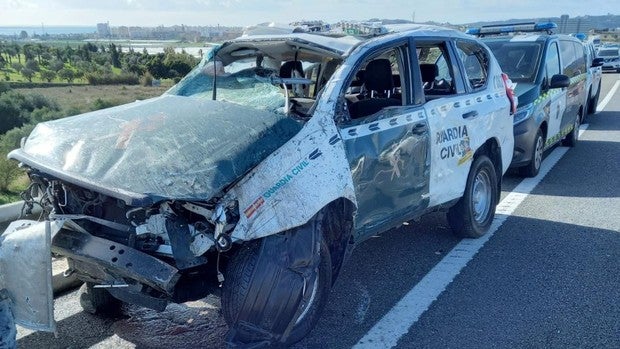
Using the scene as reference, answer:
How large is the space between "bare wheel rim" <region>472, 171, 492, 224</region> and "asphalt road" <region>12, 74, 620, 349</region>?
0.26 meters

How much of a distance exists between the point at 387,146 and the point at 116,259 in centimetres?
210

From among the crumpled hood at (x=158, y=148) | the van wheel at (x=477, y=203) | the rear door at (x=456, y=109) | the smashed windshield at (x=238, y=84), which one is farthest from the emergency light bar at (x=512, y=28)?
the crumpled hood at (x=158, y=148)

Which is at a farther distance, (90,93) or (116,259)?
(90,93)

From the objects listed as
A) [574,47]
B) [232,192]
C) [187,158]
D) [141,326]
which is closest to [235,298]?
[232,192]

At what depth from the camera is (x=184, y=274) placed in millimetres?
3545

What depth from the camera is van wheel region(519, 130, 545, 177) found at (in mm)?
8414

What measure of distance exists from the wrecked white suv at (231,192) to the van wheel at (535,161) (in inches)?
161

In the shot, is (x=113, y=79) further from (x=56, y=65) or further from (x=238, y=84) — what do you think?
(x=238, y=84)

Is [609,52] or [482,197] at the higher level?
[482,197]

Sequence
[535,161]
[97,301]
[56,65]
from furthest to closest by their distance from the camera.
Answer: [56,65] < [535,161] < [97,301]

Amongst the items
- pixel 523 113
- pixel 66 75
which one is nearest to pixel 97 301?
pixel 523 113

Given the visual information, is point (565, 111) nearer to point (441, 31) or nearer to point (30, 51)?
point (441, 31)

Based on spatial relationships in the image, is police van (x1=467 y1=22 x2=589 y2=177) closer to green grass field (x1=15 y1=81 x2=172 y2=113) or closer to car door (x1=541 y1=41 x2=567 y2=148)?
car door (x1=541 y1=41 x2=567 y2=148)

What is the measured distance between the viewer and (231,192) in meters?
3.44
